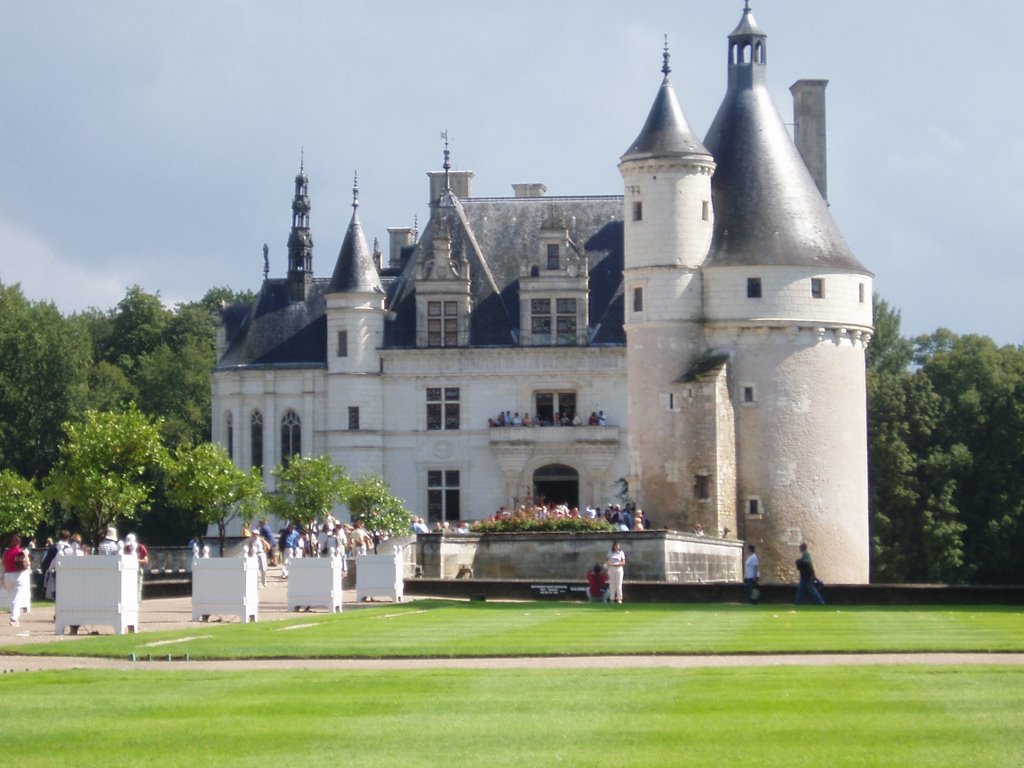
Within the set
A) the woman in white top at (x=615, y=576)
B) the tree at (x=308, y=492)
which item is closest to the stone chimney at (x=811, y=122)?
the tree at (x=308, y=492)

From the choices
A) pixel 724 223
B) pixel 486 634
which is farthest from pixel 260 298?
pixel 486 634

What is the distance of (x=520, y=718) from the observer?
1572 centimetres

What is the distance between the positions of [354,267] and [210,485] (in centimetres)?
1546

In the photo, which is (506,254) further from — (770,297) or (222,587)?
(222,587)

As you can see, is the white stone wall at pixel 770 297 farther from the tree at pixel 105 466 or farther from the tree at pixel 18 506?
the tree at pixel 18 506

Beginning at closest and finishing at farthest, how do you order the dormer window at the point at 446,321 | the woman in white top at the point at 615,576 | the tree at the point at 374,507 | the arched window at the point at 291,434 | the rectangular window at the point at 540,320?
the woman in white top at the point at 615,576 < the tree at the point at 374,507 < the rectangular window at the point at 540,320 < the dormer window at the point at 446,321 < the arched window at the point at 291,434

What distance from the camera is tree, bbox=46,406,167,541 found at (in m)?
49.3

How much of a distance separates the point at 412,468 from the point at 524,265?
305 inches

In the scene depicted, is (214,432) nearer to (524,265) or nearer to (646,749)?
(524,265)

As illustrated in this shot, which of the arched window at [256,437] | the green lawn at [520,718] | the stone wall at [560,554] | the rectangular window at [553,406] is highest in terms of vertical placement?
the rectangular window at [553,406]

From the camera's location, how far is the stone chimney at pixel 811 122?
220 ft

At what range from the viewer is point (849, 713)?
52.0ft

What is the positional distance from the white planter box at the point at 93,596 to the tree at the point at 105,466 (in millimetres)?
21987

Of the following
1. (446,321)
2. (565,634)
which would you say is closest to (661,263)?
(446,321)
